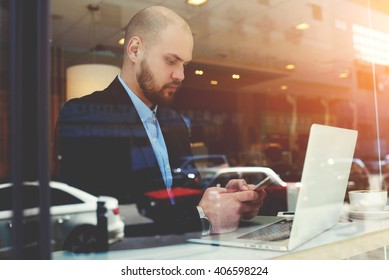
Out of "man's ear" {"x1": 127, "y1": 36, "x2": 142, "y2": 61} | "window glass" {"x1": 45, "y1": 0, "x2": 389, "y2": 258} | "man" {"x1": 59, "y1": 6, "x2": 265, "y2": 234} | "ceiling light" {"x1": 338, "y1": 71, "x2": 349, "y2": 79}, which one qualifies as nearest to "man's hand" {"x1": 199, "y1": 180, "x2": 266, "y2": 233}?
"man" {"x1": 59, "y1": 6, "x2": 265, "y2": 234}

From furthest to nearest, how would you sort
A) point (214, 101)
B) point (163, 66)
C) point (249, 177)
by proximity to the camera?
1. point (214, 101)
2. point (249, 177)
3. point (163, 66)

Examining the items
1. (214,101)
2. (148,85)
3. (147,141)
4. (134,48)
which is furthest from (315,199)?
(214,101)

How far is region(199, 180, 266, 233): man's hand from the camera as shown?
4.78ft

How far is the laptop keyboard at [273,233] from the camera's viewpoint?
1228 millimetres

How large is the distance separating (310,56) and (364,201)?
5.64 m

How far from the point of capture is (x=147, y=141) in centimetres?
210

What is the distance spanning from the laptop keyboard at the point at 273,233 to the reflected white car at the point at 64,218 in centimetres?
51

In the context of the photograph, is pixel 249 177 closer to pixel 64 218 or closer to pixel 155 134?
pixel 155 134

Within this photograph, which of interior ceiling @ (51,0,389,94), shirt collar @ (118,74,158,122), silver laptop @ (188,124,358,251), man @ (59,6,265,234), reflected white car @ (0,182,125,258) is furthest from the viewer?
interior ceiling @ (51,0,389,94)

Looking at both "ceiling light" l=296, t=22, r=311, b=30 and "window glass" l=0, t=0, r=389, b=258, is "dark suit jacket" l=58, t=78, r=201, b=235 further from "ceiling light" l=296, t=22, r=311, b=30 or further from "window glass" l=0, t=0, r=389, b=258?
"ceiling light" l=296, t=22, r=311, b=30

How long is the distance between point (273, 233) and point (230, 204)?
307 mm

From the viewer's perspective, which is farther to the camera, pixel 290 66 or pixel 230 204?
pixel 290 66

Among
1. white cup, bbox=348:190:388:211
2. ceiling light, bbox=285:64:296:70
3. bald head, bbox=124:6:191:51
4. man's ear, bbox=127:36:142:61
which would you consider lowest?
white cup, bbox=348:190:388:211
